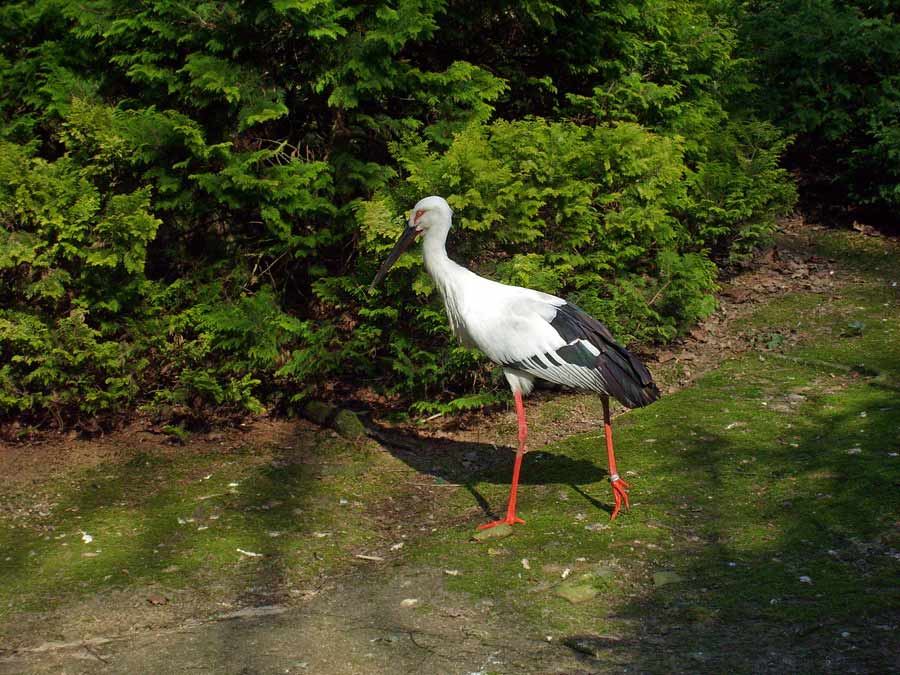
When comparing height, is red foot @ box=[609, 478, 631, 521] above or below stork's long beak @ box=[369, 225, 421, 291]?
below

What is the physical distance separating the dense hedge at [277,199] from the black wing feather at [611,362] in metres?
1.33

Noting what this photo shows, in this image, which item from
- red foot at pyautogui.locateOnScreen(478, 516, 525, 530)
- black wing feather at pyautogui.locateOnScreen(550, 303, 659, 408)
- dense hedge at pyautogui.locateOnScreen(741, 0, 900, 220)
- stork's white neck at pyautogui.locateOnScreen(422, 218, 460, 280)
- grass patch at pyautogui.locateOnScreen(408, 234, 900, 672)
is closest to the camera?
grass patch at pyautogui.locateOnScreen(408, 234, 900, 672)

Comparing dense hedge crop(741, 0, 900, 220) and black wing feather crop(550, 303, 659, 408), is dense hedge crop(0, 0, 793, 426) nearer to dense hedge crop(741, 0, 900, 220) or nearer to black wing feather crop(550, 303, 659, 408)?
black wing feather crop(550, 303, 659, 408)

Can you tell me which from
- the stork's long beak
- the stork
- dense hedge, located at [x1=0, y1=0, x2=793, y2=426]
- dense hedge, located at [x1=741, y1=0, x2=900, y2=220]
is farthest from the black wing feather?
dense hedge, located at [x1=741, y1=0, x2=900, y2=220]

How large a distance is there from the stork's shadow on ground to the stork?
456 millimetres

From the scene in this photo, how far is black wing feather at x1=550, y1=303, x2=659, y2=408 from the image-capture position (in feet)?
19.2

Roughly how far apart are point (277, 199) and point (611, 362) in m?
3.14

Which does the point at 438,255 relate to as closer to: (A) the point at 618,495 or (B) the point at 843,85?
(A) the point at 618,495

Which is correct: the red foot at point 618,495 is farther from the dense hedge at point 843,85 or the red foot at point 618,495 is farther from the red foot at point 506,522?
the dense hedge at point 843,85

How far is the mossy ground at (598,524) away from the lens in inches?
176

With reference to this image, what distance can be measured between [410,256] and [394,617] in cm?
315

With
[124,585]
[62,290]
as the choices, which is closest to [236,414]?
[62,290]

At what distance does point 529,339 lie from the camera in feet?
19.8

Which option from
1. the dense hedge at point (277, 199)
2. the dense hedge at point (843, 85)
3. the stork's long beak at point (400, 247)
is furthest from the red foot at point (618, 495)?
the dense hedge at point (843, 85)
